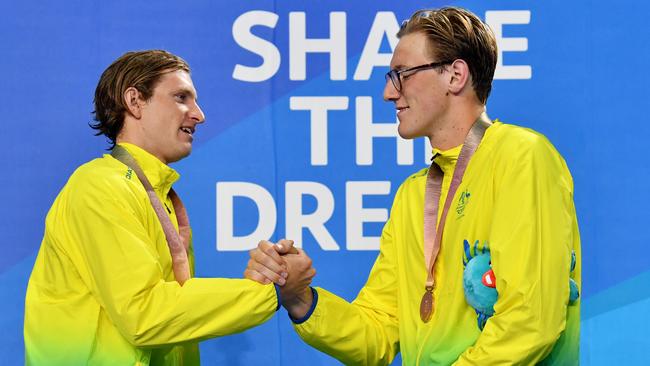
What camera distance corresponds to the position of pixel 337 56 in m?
4.03

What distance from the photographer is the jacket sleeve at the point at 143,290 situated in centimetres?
271

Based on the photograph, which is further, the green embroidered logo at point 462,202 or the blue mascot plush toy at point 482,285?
the green embroidered logo at point 462,202

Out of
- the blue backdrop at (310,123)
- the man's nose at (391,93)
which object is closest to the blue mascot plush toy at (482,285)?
the man's nose at (391,93)

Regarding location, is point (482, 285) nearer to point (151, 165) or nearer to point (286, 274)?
point (286, 274)

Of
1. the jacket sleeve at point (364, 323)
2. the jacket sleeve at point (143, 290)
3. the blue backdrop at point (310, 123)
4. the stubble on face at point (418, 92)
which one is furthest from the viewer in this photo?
the blue backdrop at point (310, 123)

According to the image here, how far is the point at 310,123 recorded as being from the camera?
402cm

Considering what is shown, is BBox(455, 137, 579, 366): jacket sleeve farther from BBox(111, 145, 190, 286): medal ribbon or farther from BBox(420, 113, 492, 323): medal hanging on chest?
BBox(111, 145, 190, 286): medal ribbon

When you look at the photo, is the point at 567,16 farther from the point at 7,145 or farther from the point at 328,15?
the point at 7,145

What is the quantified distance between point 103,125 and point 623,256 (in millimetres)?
2095

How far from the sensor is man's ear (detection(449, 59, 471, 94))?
9.07 feet

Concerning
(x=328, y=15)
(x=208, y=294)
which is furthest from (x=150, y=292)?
(x=328, y=15)

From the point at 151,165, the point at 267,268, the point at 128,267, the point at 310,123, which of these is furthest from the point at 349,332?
the point at 310,123

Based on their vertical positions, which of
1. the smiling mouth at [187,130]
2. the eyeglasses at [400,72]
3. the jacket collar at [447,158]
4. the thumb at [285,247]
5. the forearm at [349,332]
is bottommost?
the forearm at [349,332]

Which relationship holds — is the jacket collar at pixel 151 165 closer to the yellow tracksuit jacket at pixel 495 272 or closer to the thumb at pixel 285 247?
the thumb at pixel 285 247
